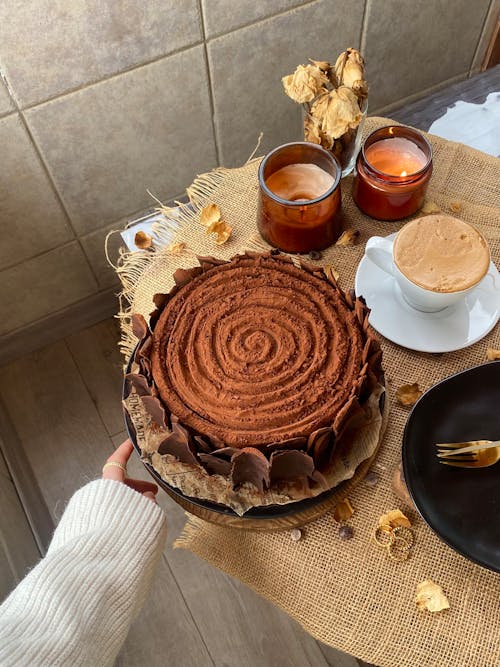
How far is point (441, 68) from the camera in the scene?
1327 mm

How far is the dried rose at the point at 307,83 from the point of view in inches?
27.9

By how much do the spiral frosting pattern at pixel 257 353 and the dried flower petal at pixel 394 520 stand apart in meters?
0.16

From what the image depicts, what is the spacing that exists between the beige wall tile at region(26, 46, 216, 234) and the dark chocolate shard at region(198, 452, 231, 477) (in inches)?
26.2

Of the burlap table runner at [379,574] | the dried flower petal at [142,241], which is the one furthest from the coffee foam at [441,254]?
the dried flower petal at [142,241]

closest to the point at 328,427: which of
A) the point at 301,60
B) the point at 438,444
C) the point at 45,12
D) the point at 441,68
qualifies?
the point at 438,444

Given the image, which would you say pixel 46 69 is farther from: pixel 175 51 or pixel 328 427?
pixel 328 427

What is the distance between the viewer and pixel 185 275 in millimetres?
649

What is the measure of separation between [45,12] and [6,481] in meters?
0.85

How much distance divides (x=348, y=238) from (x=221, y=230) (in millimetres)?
176

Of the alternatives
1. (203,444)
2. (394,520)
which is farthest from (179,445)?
(394,520)

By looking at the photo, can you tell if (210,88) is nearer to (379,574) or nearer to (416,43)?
(416,43)

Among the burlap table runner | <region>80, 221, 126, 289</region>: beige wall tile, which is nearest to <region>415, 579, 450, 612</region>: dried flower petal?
the burlap table runner

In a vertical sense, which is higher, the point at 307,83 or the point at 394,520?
the point at 307,83

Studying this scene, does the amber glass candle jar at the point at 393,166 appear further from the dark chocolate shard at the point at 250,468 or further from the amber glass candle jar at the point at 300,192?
the dark chocolate shard at the point at 250,468
